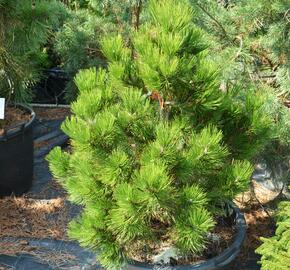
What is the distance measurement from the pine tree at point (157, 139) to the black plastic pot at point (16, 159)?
1.26m

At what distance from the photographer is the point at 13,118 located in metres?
3.45

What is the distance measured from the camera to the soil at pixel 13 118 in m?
3.31

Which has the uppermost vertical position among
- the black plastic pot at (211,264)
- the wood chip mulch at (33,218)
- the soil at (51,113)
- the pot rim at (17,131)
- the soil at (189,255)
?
the black plastic pot at (211,264)

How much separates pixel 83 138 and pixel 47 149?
2421mm

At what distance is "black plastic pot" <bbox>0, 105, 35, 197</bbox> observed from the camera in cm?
320

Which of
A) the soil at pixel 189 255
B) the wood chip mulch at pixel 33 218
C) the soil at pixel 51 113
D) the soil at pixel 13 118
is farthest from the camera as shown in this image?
the soil at pixel 51 113

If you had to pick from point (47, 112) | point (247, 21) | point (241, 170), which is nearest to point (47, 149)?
point (47, 112)

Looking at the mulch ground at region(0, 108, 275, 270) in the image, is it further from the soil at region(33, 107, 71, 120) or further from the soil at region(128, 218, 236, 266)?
the soil at region(33, 107, 71, 120)

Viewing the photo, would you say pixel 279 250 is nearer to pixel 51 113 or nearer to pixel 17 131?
pixel 17 131

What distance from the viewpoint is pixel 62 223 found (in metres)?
3.06

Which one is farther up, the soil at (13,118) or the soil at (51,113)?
the soil at (13,118)

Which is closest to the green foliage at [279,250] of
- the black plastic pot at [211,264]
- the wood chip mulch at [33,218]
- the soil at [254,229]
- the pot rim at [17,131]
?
the black plastic pot at [211,264]

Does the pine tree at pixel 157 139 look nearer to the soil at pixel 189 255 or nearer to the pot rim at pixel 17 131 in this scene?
the soil at pixel 189 255

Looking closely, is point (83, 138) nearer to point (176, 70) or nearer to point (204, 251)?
point (176, 70)
